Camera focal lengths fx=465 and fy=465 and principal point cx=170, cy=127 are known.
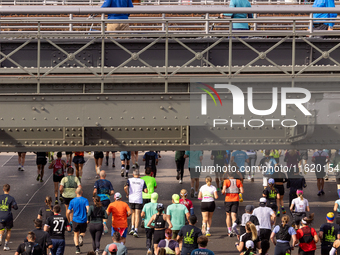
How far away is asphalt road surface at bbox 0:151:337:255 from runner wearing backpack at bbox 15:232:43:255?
2.07m

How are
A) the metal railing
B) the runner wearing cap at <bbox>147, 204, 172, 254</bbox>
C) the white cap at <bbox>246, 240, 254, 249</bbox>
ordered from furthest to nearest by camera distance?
the runner wearing cap at <bbox>147, 204, 172, 254</bbox> → the metal railing → the white cap at <bbox>246, 240, 254, 249</bbox>

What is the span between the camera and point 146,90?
33.8 feet

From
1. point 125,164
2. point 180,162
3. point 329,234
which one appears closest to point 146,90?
point 329,234

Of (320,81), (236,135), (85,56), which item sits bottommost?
(236,135)

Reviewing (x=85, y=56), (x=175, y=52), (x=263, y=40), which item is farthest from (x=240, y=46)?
(x=85, y=56)

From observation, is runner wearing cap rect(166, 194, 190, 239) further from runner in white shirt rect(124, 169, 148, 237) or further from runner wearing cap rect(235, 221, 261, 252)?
runner in white shirt rect(124, 169, 148, 237)

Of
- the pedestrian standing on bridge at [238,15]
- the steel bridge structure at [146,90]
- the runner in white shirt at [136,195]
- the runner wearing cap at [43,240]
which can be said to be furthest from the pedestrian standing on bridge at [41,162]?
the pedestrian standing on bridge at [238,15]

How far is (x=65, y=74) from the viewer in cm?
1094

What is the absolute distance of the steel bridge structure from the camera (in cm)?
994

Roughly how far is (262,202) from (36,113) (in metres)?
5.73

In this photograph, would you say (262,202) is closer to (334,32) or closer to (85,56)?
(334,32)

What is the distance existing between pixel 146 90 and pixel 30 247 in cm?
407

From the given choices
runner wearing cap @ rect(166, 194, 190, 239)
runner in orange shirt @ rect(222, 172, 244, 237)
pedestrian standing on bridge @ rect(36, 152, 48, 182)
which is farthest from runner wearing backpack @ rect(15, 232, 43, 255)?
pedestrian standing on bridge @ rect(36, 152, 48, 182)

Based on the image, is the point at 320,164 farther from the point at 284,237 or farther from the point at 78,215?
the point at 78,215
